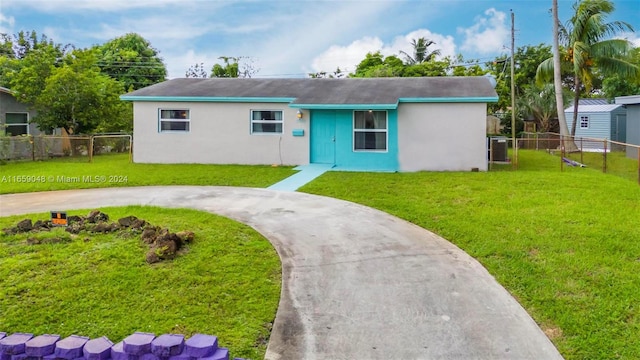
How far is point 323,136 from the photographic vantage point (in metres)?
14.9

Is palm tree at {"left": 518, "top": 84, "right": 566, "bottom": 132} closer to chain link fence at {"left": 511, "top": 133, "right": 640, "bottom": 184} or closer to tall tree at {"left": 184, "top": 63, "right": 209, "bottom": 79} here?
chain link fence at {"left": 511, "top": 133, "right": 640, "bottom": 184}

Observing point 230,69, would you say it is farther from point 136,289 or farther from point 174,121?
point 136,289

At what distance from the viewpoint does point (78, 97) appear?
19281 mm

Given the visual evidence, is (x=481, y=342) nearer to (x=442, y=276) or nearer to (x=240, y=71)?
(x=442, y=276)

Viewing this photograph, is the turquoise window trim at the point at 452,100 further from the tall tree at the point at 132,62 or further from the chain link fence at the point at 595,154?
the tall tree at the point at 132,62

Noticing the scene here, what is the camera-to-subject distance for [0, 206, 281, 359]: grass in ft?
12.7

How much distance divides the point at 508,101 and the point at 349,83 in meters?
21.1

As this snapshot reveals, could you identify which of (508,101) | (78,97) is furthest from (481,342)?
(508,101)

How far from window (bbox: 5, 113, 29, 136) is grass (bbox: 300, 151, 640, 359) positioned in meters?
15.8

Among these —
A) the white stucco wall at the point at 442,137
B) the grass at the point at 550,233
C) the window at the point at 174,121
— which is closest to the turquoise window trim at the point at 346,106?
the white stucco wall at the point at 442,137

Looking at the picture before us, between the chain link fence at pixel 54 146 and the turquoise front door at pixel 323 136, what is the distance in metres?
7.55

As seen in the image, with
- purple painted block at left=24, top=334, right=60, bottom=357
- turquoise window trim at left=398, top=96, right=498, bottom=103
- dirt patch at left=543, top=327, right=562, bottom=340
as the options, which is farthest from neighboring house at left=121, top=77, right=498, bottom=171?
purple painted block at left=24, top=334, right=60, bottom=357

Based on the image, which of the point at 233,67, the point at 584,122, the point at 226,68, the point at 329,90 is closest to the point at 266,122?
the point at 329,90

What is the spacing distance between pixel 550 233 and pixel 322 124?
30.3 ft
